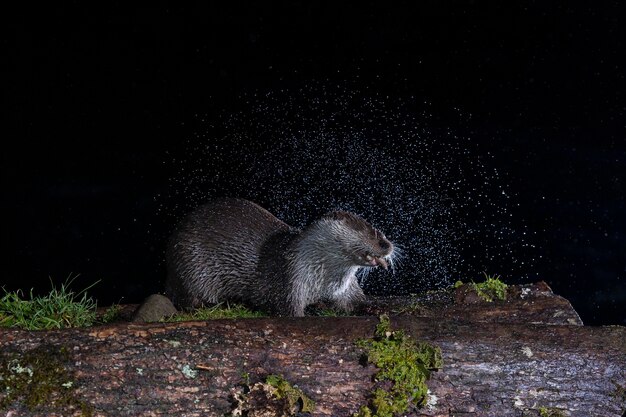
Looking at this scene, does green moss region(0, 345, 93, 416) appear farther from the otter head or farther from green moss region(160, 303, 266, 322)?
the otter head

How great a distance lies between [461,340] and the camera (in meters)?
3.98

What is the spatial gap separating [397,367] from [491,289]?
1.90m

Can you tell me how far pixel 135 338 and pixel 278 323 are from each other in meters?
0.70

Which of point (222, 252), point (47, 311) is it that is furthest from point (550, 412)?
point (47, 311)

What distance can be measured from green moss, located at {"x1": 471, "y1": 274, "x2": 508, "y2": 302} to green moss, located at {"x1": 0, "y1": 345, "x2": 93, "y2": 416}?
9.48 feet

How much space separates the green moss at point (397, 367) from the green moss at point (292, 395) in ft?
0.75

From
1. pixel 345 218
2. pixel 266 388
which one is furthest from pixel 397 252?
pixel 266 388

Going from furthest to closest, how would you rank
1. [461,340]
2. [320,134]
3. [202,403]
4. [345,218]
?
[320,134], [345,218], [461,340], [202,403]

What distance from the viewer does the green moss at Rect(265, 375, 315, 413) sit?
3.68m

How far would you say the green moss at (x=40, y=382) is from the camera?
360cm

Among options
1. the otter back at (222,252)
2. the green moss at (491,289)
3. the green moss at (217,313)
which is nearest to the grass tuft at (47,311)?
the green moss at (217,313)

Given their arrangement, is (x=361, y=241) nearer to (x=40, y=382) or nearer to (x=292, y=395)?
(x=292, y=395)

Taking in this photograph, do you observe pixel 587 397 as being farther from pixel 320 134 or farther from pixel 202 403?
pixel 320 134

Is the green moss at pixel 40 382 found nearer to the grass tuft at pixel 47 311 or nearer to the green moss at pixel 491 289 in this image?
the grass tuft at pixel 47 311
